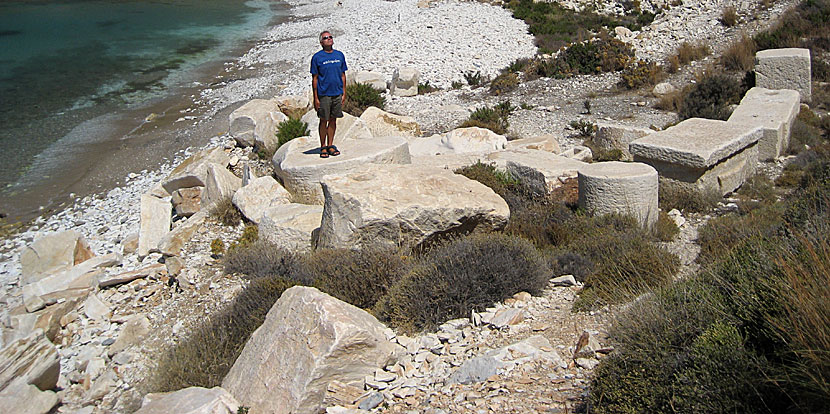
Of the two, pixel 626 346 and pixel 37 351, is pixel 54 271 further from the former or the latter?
pixel 626 346

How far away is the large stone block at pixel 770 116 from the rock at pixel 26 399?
9570 millimetres

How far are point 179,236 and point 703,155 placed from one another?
7.28m

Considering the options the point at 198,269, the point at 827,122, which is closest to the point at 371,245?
the point at 198,269

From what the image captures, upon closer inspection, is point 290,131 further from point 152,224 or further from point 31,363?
point 31,363

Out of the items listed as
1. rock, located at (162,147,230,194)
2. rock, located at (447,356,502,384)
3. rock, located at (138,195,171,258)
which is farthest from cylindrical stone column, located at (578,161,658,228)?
rock, located at (162,147,230,194)

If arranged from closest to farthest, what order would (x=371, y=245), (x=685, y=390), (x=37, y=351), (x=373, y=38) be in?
(x=685, y=390) → (x=37, y=351) → (x=371, y=245) → (x=373, y=38)

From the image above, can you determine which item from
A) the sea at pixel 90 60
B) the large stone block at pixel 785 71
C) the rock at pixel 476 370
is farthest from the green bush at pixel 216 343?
the large stone block at pixel 785 71

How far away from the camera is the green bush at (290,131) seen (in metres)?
11.0

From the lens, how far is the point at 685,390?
3.27m

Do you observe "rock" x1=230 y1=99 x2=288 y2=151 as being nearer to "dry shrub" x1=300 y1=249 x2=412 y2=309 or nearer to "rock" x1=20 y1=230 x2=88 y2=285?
"rock" x1=20 y1=230 x2=88 y2=285

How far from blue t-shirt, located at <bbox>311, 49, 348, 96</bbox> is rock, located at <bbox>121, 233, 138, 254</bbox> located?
4032 mm

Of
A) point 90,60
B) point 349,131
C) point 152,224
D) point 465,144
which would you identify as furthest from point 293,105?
point 90,60

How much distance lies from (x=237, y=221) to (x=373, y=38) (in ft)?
62.5

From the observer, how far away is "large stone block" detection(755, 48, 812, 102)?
12.4m
